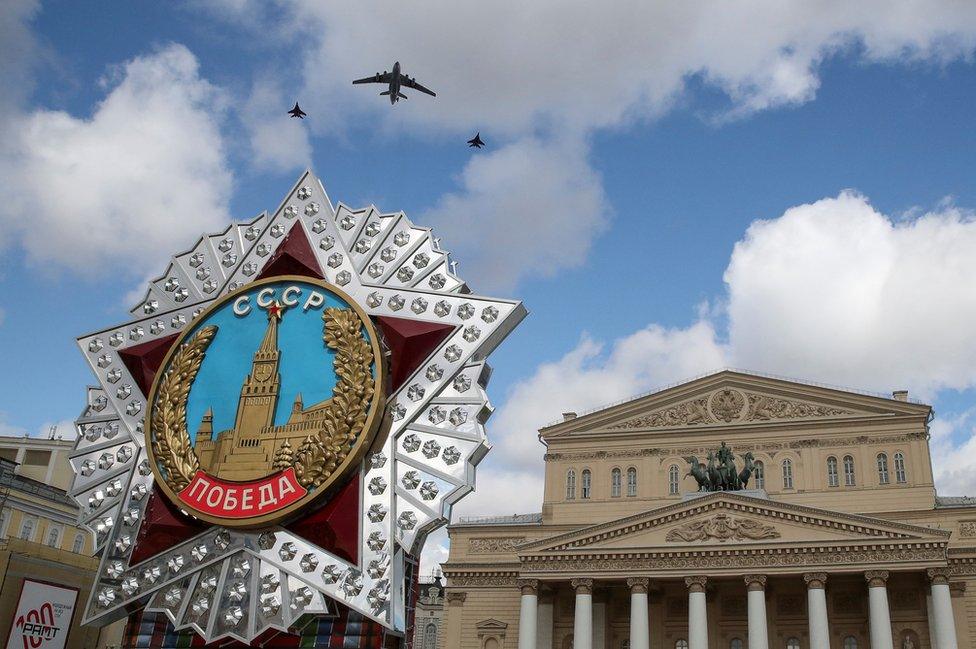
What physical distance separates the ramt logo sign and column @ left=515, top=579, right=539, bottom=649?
20.8 metres

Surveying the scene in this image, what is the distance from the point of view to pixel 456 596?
5147 centimetres

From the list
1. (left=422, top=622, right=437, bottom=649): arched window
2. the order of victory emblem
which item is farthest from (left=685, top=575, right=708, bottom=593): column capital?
(left=422, top=622, right=437, bottom=649): arched window

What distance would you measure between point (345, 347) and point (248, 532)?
3113 millimetres

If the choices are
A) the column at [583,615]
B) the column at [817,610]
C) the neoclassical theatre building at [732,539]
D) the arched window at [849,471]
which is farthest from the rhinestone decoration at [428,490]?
the arched window at [849,471]

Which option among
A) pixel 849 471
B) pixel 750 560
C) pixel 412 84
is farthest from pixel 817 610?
pixel 412 84

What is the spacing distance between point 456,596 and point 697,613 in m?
14.7

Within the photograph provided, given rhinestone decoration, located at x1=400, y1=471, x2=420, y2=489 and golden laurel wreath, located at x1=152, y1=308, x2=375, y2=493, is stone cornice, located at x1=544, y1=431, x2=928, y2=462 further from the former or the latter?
rhinestone decoration, located at x1=400, y1=471, x2=420, y2=489

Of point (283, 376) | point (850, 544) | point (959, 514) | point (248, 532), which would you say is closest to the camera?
point (248, 532)

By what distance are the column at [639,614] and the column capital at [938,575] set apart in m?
12.3

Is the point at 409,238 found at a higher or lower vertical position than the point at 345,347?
higher

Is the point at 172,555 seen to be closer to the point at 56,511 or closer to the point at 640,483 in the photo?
the point at 56,511

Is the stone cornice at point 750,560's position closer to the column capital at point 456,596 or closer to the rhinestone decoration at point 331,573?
the column capital at point 456,596

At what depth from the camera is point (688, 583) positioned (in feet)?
141

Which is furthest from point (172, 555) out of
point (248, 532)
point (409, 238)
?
point (409, 238)
